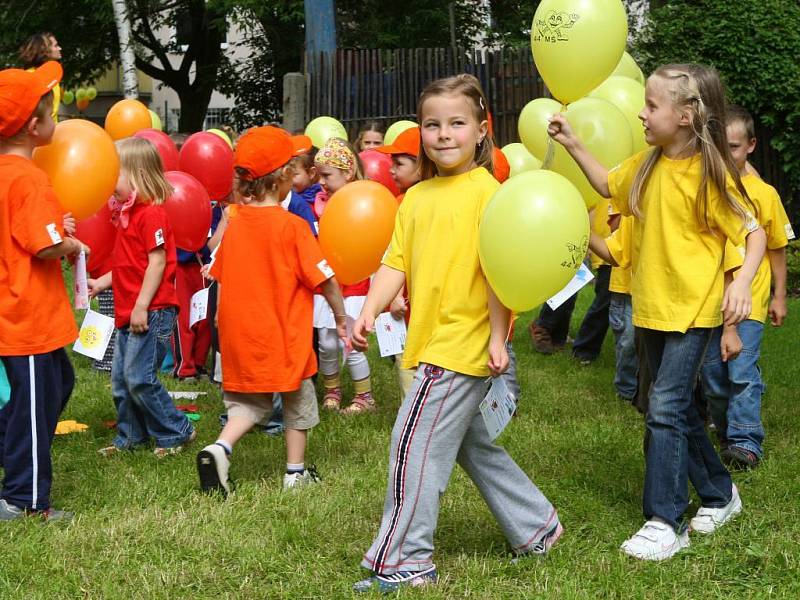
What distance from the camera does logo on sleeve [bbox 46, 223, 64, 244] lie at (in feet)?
13.8

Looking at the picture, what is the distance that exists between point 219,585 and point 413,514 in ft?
2.50

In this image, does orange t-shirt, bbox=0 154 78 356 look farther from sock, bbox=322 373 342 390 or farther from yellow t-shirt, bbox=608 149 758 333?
sock, bbox=322 373 342 390

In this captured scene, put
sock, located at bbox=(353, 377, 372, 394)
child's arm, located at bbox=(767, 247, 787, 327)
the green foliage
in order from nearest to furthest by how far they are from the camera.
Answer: child's arm, located at bbox=(767, 247, 787, 327)
sock, located at bbox=(353, 377, 372, 394)
the green foliage

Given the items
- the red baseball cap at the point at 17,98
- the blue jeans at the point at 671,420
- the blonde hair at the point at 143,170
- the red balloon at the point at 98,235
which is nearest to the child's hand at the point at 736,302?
the blue jeans at the point at 671,420

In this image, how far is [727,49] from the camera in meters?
11.1

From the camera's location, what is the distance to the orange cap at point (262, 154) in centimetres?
482

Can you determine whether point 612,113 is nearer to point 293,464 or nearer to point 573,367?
point 293,464

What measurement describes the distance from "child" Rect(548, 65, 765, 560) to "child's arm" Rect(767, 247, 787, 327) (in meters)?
1.28

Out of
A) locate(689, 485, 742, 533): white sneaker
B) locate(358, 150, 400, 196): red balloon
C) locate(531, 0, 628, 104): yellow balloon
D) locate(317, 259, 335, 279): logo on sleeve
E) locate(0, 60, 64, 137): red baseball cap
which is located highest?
locate(531, 0, 628, 104): yellow balloon

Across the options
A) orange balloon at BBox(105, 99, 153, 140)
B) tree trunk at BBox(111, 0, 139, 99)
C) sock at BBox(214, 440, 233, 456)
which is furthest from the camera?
tree trunk at BBox(111, 0, 139, 99)

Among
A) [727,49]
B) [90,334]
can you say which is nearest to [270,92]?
[727,49]

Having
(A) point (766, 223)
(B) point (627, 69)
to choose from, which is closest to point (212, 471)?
(A) point (766, 223)

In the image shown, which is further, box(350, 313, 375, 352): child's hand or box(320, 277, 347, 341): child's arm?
box(320, 277, 347, 341): child's arm

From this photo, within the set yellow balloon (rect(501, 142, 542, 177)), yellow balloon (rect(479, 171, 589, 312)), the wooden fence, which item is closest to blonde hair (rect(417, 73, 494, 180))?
yellow balloon (rect(479, 171, 589, 312))
